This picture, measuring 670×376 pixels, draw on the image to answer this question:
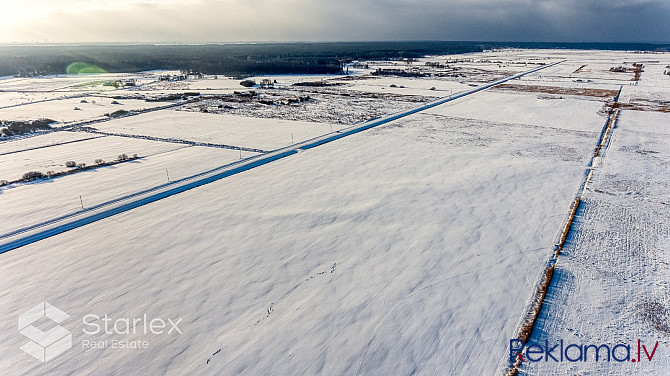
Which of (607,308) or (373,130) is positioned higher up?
(373,130)

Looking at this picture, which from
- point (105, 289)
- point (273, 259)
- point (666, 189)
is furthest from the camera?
point (666, 189)

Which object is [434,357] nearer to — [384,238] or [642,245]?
[384,238]

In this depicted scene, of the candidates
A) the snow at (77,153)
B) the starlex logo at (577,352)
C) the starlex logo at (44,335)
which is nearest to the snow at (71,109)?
the snow at (77,153)

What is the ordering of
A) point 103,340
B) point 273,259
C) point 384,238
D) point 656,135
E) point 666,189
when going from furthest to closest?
point 656,135
point 666,189
point 384,238
point 273,259
point 103,340

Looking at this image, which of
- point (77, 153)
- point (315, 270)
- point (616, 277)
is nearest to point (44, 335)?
point (315, 270)

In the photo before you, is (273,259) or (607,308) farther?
(273,259)

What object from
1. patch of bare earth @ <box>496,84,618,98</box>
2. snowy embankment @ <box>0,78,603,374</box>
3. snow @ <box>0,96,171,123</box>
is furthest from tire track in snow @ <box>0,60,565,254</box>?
patch of bare earth @ <box>496,84,618,98</box>

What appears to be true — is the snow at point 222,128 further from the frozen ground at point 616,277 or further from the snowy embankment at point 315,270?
the frozen ground at point 616,277

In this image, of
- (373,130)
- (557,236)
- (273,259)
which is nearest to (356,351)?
(273,259)

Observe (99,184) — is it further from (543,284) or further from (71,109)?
(71,109)
